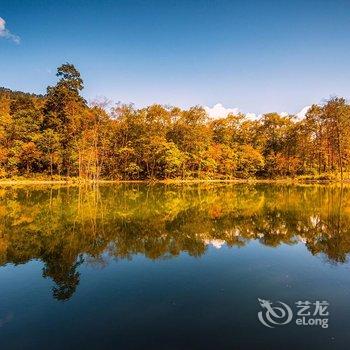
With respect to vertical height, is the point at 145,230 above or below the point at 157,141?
below

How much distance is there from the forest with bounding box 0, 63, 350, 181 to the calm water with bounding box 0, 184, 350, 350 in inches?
1301

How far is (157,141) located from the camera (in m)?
54.8

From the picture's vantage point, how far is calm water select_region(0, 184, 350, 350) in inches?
258

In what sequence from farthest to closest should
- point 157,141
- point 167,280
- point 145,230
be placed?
point 157,141, point 145,230, point 167,280

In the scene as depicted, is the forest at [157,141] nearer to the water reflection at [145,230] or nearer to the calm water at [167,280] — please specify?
the water reflection at [145,230]

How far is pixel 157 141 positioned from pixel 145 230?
39145mm

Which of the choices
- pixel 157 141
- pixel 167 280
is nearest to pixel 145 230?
pixel 167 280

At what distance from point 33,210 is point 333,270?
689 inches

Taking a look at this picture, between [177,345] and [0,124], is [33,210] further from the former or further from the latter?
[0,124]

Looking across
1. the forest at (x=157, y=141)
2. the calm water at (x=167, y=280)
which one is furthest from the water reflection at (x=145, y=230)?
the forest at (x=157, y=141)

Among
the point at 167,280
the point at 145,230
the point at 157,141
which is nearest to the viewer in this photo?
the point at 167,280

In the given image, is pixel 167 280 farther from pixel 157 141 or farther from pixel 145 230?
pixel 157 141

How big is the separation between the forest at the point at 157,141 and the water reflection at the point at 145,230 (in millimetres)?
27270

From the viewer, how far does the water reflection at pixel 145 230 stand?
40.2 ft
